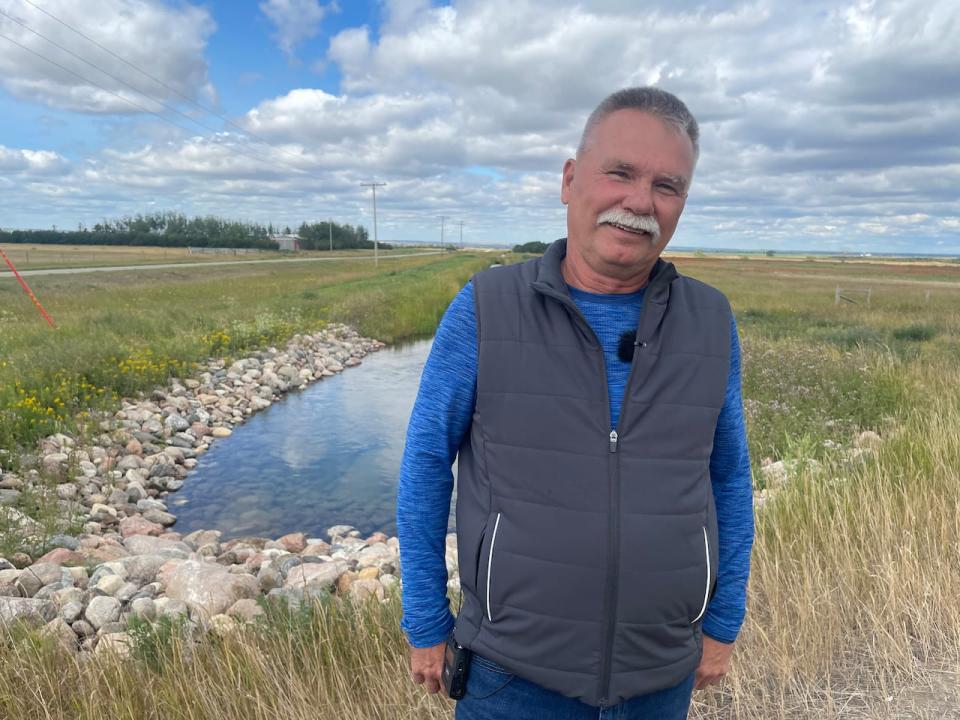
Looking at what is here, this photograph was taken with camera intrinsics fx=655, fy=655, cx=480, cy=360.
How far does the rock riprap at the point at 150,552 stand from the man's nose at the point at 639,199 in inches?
96.6

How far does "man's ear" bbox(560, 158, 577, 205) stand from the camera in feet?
5.30

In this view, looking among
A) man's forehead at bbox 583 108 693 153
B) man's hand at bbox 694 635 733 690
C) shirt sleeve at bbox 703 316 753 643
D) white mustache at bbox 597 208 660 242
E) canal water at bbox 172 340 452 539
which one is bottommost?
canal water at bbox 172 340 452 539

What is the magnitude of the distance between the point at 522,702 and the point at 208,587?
3330mm

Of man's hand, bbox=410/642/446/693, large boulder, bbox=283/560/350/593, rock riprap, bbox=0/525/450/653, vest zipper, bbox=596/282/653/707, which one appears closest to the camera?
vest zipper, bbox=596/282/653/707

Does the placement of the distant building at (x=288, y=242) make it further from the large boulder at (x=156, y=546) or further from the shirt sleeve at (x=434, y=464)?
the shirt sleeve at (x=434, y=464)

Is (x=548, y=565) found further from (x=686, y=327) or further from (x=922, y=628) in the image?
(x=922, y=628)

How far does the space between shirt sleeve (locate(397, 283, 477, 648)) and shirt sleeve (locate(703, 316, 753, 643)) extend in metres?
0.69

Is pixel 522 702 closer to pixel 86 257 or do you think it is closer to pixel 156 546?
pixel 156 546

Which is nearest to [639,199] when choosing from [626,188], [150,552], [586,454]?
[626,188]

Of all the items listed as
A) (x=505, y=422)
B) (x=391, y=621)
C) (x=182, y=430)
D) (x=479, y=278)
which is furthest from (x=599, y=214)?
(x=182, y=430)

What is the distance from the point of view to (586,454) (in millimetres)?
1382

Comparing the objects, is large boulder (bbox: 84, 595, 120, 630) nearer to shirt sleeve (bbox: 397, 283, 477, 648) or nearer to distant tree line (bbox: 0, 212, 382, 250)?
shirt sleeve (bbox: 397, 283, 477, 648)

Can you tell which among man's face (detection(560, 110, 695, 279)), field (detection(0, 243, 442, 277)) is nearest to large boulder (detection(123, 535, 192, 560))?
man's face (detection(560, 110, 695, 279))

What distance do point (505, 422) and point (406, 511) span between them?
0.35 m
